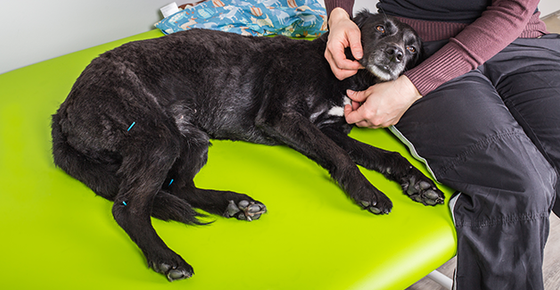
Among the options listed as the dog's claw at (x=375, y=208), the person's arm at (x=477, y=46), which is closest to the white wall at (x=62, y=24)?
the person's arm at (x=477, y=46)

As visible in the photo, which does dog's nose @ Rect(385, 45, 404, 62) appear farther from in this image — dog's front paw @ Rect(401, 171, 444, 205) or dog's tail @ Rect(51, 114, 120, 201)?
dog's tail @ Rect(51, 114, 120, 201)

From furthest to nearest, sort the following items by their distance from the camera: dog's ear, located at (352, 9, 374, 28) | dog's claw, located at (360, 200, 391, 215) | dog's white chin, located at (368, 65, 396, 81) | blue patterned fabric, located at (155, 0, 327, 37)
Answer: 1. blue patterned fabric, located at (155, 0, 327, 37)
2. dog's ear, located at (352, 9, 374, 28)
3. dog's white chin, located at (368, 65, 396, 81)
4. dog's claw, located at (360, 200, 391, 215)

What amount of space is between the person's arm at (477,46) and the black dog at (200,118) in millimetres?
161

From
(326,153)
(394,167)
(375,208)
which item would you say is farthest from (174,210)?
(394,167)

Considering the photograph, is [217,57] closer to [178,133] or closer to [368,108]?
[178,133]

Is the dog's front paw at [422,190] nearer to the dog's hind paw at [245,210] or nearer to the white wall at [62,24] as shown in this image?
the dog's hind paw at [245,210]

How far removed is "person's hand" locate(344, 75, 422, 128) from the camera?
1.57 m

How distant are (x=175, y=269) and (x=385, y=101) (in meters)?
1.11

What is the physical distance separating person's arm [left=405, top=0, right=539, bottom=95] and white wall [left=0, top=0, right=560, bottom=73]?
225cm

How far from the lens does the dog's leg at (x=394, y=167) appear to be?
1.48 m

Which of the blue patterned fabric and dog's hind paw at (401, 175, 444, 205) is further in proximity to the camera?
the blue patterned fabric

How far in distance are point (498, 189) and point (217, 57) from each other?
1346mm

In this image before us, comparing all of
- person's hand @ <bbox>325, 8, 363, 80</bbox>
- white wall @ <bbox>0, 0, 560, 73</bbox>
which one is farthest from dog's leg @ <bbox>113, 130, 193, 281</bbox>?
white wall @ <bbox>0, 0, 560, 73</bbox>

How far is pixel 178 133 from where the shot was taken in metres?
1.51
